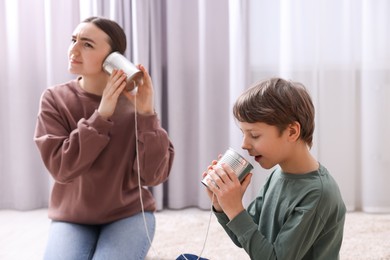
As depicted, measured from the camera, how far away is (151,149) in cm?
160

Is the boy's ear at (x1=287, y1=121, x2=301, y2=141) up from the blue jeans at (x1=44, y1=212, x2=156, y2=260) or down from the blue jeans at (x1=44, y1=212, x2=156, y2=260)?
up

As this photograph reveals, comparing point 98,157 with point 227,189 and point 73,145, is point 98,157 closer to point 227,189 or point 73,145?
point 73,145

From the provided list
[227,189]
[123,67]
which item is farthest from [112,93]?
[227,189]

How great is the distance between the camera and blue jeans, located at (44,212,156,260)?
1.47 m

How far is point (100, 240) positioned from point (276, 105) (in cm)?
76

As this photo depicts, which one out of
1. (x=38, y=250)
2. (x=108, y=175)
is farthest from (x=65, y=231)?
(x=38, y=250)

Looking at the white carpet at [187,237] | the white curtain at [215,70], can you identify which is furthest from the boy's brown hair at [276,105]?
the white curtain at [215,70]

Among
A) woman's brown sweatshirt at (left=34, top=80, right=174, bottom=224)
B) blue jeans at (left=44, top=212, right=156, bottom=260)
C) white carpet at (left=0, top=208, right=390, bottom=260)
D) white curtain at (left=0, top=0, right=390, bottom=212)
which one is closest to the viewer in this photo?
blue jeans at (left=44, top=212, right=156, bottom=260)

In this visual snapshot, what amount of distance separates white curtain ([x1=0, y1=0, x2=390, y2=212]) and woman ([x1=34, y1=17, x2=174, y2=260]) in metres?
0.87

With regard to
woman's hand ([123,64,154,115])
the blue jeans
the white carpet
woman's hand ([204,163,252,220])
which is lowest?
the white carpet

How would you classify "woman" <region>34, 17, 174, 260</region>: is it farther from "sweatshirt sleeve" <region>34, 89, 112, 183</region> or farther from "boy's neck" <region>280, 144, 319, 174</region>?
"boy's neck" <region>280, 144, 319, 174</region>

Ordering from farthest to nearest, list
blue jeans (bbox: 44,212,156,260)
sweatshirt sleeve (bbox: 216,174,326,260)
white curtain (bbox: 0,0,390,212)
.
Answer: white curtain (bbox: 0,0,390,212), blue jeans (bbox: 44,212,156,260), sweatshirt sleeve (bbox: 216,174,326,260)

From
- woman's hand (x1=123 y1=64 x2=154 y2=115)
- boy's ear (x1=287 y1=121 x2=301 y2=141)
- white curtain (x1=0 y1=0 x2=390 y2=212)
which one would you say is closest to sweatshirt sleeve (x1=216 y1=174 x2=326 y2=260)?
boy's ear (x1=287 y1=121 x2=301 y2=141)

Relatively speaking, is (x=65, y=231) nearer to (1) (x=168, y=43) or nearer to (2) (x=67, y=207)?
(2) (x=67, y=207)
